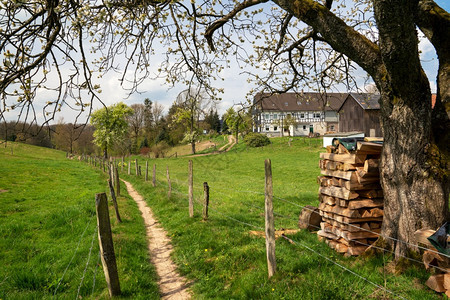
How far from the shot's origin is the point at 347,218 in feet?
17.6

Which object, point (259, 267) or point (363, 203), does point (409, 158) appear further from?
point (259, 267)

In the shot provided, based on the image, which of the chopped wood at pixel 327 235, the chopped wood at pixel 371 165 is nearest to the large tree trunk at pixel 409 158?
the chopped wood at pixel 371 165

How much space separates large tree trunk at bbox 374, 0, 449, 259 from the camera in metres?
4.27

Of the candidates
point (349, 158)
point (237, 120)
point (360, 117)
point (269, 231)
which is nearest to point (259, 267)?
point (269, 231)

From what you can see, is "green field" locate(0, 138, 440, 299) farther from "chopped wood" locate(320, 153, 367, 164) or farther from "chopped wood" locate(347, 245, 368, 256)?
"chopped wood" locate(320, 153, 367, 164)

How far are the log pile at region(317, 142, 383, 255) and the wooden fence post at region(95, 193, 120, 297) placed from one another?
4.18 meters

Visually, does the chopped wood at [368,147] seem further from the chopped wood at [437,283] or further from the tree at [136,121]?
the tree at [136,121]

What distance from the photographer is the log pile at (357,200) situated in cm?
527

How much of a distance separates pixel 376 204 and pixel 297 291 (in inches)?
97.4

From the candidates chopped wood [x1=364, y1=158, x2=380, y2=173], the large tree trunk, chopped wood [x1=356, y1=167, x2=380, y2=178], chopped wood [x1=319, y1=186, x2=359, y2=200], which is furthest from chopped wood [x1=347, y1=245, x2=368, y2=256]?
chopped wood [x1=364, y1=158, x2=380, y2=173]

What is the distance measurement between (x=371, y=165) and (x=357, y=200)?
2.44 feet

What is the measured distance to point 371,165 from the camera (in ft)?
17.1

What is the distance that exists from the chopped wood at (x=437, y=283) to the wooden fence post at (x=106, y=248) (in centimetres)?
476

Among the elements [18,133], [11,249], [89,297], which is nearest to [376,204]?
[89,297]
